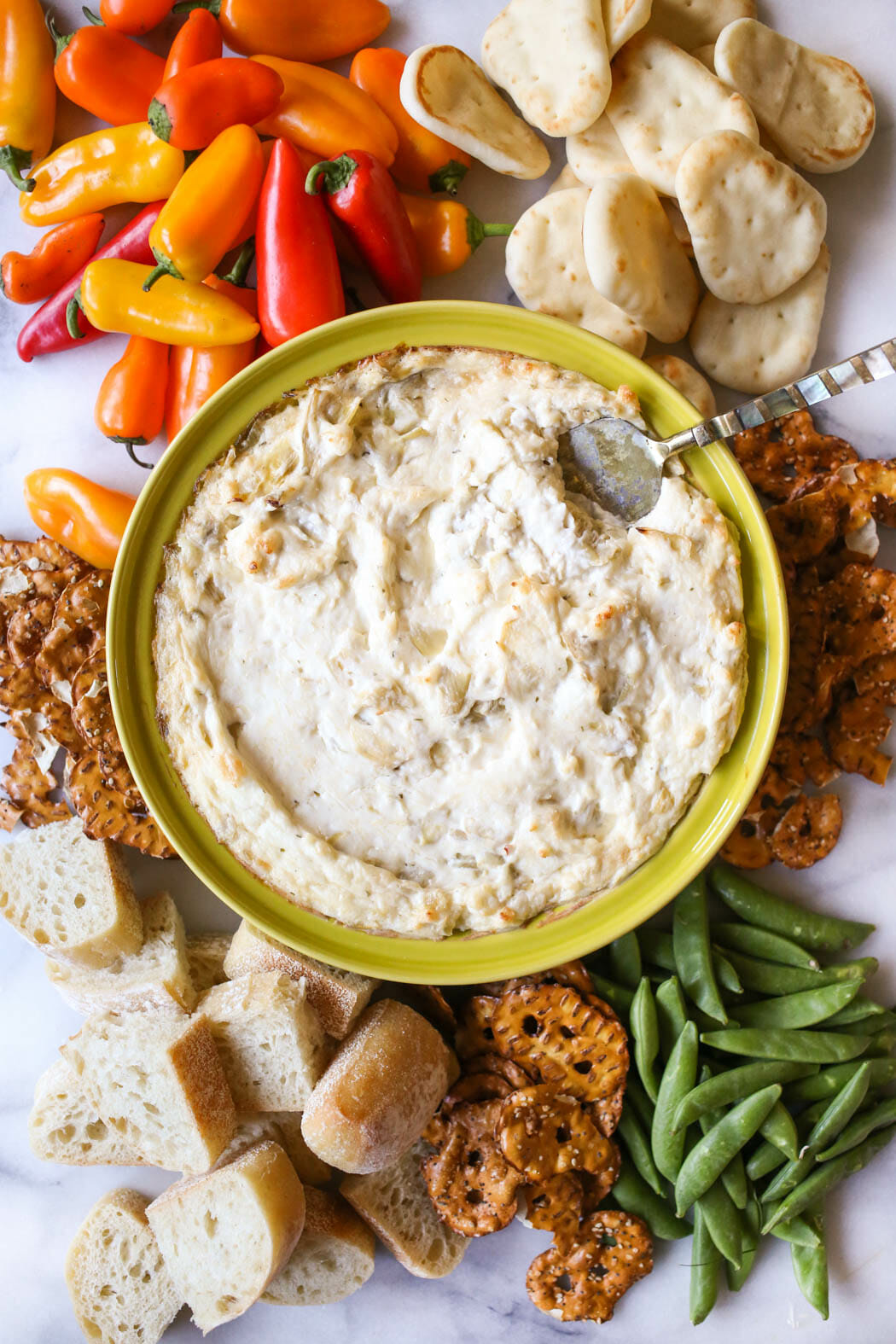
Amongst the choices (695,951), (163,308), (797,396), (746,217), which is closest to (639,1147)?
(695,951)

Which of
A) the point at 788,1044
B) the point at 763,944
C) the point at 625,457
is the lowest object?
the point at 788,1044

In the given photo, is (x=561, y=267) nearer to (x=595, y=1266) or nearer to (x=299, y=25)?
(x=299, y=25)

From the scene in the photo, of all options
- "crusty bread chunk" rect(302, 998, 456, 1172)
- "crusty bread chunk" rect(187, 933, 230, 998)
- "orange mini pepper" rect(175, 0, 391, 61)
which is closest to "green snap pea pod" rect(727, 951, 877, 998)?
"crusty bread chunk" rect(302, 998, 456, 1172)

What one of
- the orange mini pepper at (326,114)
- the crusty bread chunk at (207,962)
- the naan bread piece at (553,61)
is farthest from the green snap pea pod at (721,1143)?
the orange mini pepper at (326,114)

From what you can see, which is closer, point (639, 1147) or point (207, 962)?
point (639, 1147)

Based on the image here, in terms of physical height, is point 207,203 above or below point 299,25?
below

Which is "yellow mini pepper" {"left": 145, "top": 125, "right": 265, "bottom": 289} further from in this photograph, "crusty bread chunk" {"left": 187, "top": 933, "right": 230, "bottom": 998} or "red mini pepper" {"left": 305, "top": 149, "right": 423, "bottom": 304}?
"crusty bread chunk" {"left": 187, "top": 933, "right": 230, "bottom": 998}

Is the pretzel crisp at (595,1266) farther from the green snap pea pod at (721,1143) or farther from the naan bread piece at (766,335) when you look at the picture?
the naan bread piece at (766,335)

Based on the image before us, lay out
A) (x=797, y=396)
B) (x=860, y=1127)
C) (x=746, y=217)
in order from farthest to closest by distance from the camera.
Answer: (x=860, y=1127)
(x=746, y=217)
(x=797, y=396)
